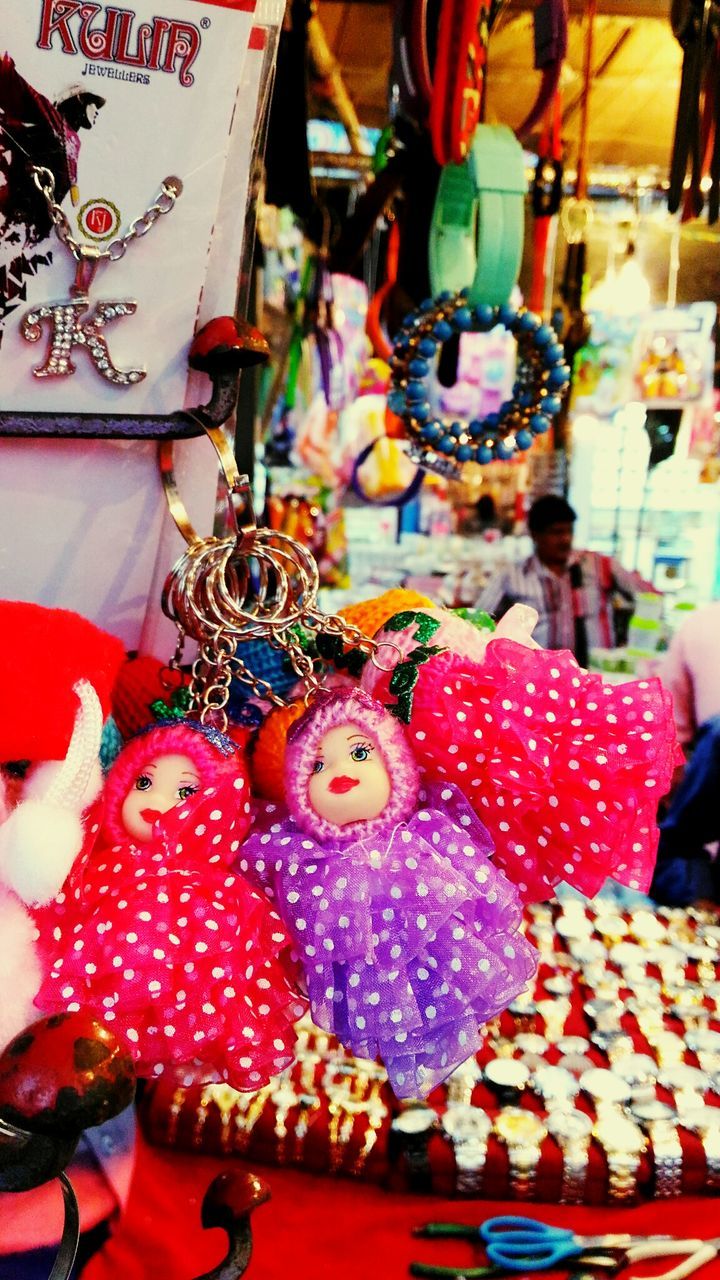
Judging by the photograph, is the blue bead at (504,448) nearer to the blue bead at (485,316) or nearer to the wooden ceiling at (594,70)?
the blue bead at (485,316)

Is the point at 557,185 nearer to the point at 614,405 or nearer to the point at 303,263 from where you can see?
the point at 303,263

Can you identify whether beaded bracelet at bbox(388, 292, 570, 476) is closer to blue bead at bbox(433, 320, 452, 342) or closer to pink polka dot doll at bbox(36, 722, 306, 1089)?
blue bead at bbox(433, 320, 452, 342)

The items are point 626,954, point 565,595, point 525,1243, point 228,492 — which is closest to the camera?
point 228,492

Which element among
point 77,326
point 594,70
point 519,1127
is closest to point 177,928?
point 77,326

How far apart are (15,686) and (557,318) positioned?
1584 millimetres

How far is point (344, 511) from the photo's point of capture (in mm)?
2555

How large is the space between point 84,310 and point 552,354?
555mm

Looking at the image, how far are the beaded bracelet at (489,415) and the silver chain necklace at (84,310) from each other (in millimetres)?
474

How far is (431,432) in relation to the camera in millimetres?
1082

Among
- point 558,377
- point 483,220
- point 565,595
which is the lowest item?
point 565,595

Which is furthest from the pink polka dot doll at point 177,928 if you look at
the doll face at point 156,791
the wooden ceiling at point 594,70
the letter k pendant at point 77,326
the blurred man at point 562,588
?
the blurred man at point 562,588

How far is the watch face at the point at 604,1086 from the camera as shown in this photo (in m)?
0.76

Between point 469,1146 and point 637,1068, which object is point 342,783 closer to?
point 469,1146

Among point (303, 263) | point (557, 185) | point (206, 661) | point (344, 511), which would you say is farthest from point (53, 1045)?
point (344, 511)
